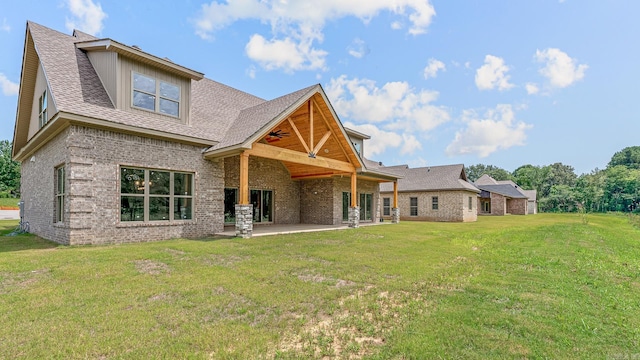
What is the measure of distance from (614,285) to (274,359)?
659 cm

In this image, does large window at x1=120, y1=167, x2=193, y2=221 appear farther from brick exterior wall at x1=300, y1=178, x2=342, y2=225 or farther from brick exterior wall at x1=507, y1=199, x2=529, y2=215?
brick exterior wall at x1=507, y1=199, x2=529, y2=215

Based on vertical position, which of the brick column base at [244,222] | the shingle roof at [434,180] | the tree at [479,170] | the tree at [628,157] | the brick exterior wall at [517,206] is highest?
the tree at [628,157]

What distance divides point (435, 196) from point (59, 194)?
25.8 metres

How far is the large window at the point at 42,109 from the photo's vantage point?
1162cm

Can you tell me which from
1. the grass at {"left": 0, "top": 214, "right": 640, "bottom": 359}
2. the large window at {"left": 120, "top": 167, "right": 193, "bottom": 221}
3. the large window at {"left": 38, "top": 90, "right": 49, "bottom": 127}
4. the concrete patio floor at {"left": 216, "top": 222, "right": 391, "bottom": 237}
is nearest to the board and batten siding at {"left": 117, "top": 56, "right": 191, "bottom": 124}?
the large window at {"left": 120, "top": 167, "right": 193, "bottom": 221}

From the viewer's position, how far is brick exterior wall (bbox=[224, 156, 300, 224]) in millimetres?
15383

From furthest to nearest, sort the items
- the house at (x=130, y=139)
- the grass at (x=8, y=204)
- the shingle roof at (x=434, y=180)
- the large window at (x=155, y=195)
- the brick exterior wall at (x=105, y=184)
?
the grass at (x=8, y=204)
the shingle roof at (x=434, y=180)
the large window at (x=155, y=195)
the house at (x=130, y=139)
the brick exterior wall at (x=105, y=184)

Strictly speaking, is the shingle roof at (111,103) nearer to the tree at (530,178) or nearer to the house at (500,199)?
the house at (500,199)

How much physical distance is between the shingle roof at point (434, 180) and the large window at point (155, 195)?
18510 millimetres

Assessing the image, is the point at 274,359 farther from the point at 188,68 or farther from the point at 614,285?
the point at 188,68

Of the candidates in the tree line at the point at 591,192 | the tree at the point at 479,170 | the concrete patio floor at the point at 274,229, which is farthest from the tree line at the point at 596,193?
the concrete patio floor at the point at 274,229

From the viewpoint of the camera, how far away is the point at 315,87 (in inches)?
516

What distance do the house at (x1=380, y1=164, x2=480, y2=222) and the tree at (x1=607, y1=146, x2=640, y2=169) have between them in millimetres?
97332

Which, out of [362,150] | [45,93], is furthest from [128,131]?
[362,150]
